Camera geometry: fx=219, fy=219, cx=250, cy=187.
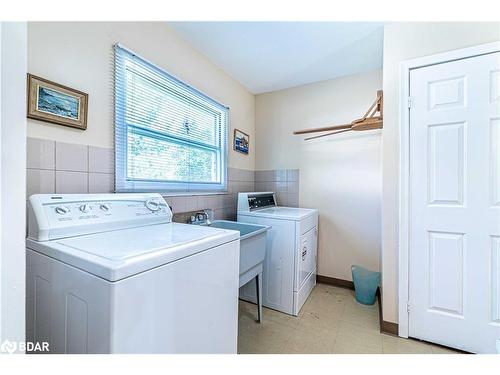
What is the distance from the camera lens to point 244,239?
1511 millimetres

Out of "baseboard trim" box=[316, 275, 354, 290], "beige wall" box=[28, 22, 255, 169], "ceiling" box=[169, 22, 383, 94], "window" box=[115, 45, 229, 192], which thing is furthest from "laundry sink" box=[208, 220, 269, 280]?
"ceiling" box=[169, 22, 383, 94]

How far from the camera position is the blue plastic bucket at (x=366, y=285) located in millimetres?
2145

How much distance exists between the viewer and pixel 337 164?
252cm

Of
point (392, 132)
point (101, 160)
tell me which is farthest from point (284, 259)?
point (101, 160)

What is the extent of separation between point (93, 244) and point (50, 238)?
209 mm

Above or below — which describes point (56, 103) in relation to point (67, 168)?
above

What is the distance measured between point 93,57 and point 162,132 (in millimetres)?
591

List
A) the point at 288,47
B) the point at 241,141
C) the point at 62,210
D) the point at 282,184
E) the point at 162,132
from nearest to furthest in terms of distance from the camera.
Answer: the point at 62,210 < the point at 162,132 < the point at 288,47 < the point at 241,141 < the point at 282,184

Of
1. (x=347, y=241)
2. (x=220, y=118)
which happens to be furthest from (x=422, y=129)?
(x=220, y=118)

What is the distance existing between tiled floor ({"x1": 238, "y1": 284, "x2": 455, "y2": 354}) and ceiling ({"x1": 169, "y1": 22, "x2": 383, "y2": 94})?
238 cm

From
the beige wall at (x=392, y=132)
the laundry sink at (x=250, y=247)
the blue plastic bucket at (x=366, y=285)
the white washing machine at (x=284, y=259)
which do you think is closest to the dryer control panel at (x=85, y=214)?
the laundry sink at (x=250, y=247)

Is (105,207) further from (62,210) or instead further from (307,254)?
(307,254)

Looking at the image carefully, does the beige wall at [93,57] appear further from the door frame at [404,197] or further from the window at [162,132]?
the door frame at [404,197]

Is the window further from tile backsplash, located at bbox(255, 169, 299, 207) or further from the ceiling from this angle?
tile backsplash, located at bbox(255, 169, 299, 207)
